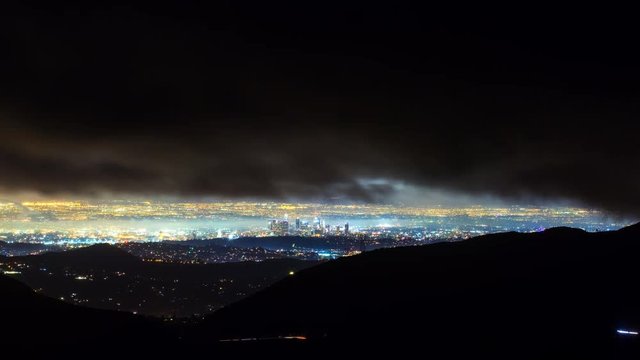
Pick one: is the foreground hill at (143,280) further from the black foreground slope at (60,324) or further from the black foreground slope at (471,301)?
the black foreground slope at (60,324)

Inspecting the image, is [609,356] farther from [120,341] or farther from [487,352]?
[120,341]

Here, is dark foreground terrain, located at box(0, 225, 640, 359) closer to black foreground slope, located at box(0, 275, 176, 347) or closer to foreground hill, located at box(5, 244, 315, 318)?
black foreground slope, located at box(0, 275, 176, 347)

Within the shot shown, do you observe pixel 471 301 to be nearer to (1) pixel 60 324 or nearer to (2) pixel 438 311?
Answer: (2) pixel 438 311

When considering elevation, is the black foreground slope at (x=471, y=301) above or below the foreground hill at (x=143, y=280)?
above

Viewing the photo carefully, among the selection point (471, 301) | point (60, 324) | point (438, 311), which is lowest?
point (60, 324)

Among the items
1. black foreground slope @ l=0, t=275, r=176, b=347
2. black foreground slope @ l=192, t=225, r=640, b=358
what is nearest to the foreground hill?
black foreground slope @ l=192, t=225, r=640, b=358

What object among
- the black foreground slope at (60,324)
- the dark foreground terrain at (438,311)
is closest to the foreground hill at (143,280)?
the dark foreground terrain at (438,311)

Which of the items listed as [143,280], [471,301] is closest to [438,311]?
[471,301]
